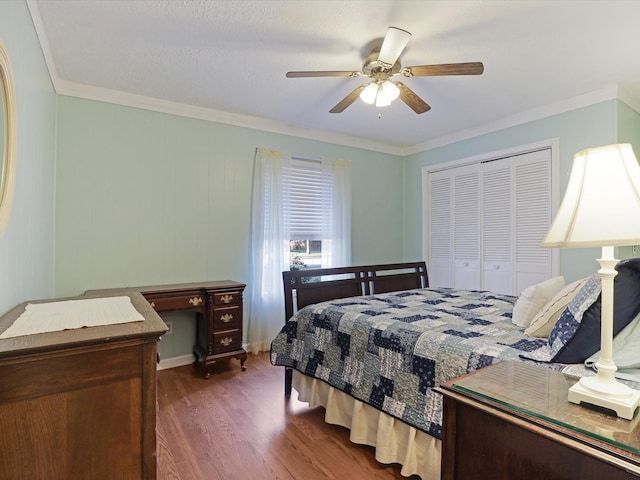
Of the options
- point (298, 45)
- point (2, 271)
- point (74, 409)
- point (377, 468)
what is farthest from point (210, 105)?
point (377, 468)

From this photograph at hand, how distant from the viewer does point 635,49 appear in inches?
92.5

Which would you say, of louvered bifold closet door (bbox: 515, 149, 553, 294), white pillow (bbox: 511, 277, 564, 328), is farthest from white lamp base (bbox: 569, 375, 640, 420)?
louvered bifold closet door (bbox: 515, 149, 553, 294)

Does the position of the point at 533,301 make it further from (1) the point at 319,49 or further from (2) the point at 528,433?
(1) the point at 319,49

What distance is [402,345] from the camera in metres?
1.77

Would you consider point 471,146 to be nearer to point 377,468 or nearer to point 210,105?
point 210,105

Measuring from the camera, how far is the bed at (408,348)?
1.32m

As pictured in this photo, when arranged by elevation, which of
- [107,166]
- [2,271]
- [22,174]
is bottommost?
[2,271]

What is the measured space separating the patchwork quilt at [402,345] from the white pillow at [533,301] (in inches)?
2.3

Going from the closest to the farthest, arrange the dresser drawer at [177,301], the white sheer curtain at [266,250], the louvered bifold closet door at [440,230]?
1. the dresser drawer at [177,301]
2. the white sheer curtain at [266,250]
3. the louvered bifold closet door at [440,230]

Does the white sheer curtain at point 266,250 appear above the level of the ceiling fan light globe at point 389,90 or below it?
below

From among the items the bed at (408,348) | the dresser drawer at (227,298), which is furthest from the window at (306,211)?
the bed at (408,348)

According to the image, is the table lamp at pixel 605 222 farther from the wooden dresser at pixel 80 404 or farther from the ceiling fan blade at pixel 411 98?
the ceiling fan blade at pixel 411 98

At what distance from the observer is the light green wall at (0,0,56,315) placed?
1526mm

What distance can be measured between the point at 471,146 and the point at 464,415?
12.3 feet
